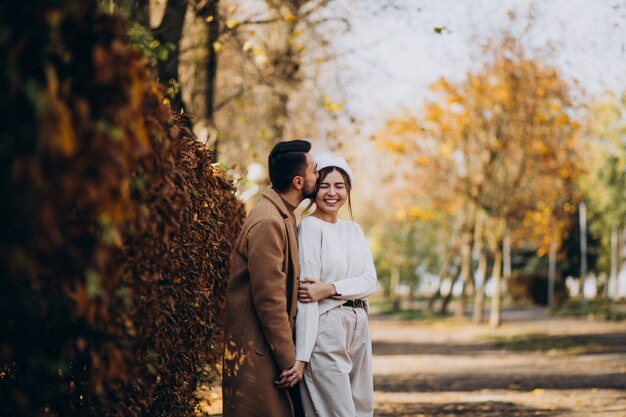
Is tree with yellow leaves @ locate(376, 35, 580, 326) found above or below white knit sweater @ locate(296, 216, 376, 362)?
above

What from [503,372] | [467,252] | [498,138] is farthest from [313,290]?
[467,252]

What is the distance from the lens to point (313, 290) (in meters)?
4.42

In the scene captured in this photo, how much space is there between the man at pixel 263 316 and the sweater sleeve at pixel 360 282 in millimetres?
342

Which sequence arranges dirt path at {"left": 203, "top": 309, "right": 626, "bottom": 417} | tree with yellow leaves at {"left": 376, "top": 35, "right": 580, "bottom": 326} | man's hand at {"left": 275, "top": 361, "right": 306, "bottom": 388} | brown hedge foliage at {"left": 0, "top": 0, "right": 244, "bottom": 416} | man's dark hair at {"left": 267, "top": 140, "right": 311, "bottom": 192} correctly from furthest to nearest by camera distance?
tree with yellow leaves at {"left": 376, "top": 35, "right": 580, "bottom": 326} < dirt path at {"left": 203, "top": 309, "right": 626, "bottom": 417} < man's dark hair at {"left": 267, "top": 140, "right": 311, "bottom": 192} < man's hand at {"left": 275, "top": 361, "right": 306, "bottom": 388} < brown hedge foliage at {"left": 0, "top": 0, "right": 244, "bottom": 416}

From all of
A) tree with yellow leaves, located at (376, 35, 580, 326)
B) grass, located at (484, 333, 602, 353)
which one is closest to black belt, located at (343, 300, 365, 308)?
grass, located at (484, 333, 602, 353)

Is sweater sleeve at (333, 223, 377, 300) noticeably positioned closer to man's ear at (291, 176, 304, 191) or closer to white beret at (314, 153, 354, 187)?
white beret at (314, 153, 354, 187)

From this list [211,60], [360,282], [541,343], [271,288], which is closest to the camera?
[271,288]

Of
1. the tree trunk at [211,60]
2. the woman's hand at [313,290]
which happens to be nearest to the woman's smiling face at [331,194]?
the woman's hand at [313,290]

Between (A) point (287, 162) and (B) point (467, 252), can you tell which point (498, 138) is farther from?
(A) point (287, 162)

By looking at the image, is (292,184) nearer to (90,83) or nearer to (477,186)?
(90,83)

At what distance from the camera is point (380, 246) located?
40000mm

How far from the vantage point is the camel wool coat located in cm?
414

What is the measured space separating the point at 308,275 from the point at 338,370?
595 mm

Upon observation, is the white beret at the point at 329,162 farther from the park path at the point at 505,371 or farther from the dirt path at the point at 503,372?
the park path at the point at 505,371
